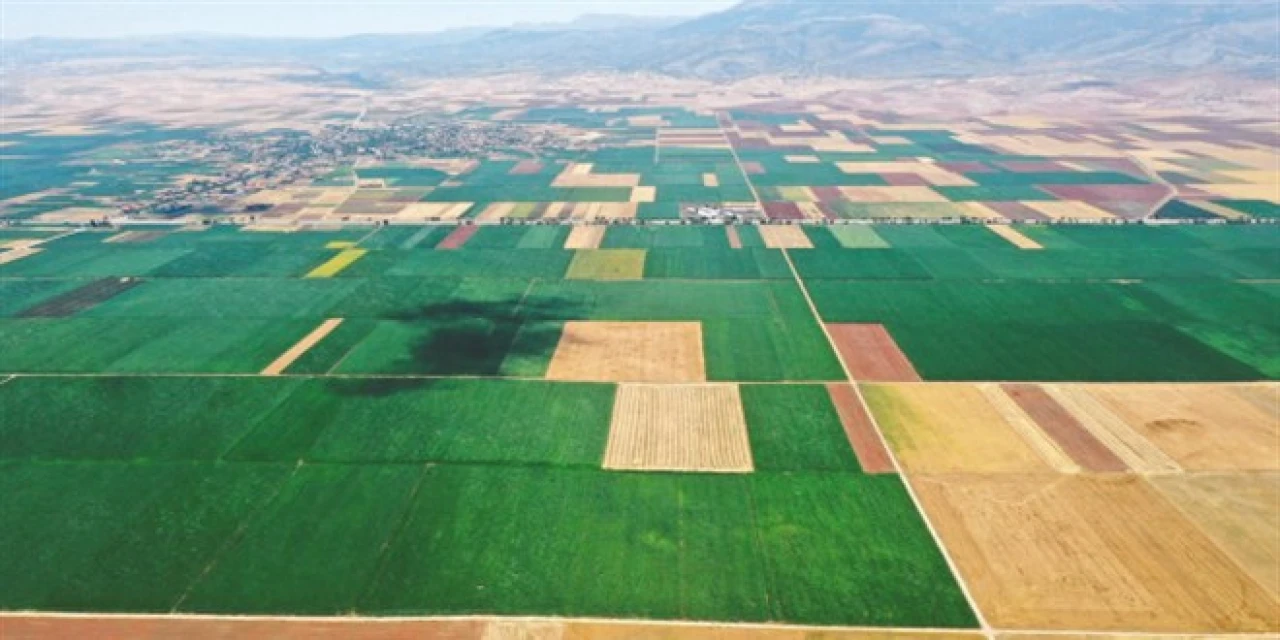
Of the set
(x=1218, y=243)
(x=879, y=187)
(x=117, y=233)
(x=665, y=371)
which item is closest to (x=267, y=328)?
(x=665, y=371)

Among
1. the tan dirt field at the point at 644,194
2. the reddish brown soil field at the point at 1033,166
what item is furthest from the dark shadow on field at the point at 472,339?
the reddish brown soil field at the point at 1033,166

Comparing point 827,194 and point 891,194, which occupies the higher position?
point 891,194

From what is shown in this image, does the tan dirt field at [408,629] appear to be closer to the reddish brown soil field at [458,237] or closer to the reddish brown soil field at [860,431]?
the reddish brown soil field at [860,431]

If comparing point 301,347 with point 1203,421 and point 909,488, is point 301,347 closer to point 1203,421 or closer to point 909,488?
point 909,488

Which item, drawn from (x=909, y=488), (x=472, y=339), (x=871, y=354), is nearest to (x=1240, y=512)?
(x=909, y=488)

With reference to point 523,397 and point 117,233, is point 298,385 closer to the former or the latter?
point 523,397

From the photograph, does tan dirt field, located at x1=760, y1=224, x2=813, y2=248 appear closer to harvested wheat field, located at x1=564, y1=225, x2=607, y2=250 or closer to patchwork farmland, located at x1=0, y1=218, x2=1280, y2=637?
patchwork farmland, located at x1=0, y1=218, x2=1280, y2=637
